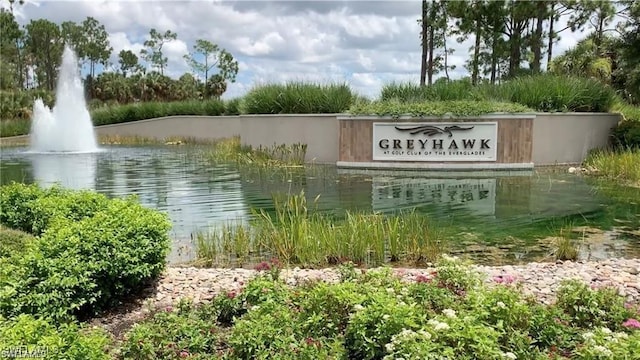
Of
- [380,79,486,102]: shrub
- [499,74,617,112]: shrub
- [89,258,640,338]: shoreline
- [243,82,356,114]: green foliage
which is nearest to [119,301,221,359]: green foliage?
[89,258,640,338]: shoreline

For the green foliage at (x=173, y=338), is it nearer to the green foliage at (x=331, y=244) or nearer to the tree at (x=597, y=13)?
the green foliage at (x=331, y=244)

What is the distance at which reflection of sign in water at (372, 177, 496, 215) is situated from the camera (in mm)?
9008

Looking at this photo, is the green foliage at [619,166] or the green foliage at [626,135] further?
the green foliage at [626,135]

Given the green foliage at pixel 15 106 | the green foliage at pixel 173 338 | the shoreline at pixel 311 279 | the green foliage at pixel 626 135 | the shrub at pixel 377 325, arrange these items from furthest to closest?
1. the green foliage at pixel 15 106
2. the green foliage at pixel 626 135
3. the shoreline at pixel 311 279
4. the green foliage at pixel 173 338
5. the shrub at pixel 377 325

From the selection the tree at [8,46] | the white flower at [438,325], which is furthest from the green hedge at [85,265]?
the tree at [8,46]

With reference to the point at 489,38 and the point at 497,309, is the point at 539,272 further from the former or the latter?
the point at 489,38

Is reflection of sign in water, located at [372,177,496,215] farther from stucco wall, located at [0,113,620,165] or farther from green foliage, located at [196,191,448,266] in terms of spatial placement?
stucco wall, located at [0,113,620,165]

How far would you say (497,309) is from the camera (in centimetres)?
342

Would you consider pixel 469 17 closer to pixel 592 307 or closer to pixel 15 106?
pixel 592 307

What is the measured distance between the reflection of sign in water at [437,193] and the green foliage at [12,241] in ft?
15.9

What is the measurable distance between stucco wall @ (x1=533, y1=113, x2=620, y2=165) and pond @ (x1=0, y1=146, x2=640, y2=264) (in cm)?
135

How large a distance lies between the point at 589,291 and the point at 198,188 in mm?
8124

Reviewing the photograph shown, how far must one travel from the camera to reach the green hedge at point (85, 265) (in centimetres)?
375

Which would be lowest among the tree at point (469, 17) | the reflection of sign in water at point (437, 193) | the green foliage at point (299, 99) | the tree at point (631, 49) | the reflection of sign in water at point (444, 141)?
the reflection of sign in water at point (437, 193)
